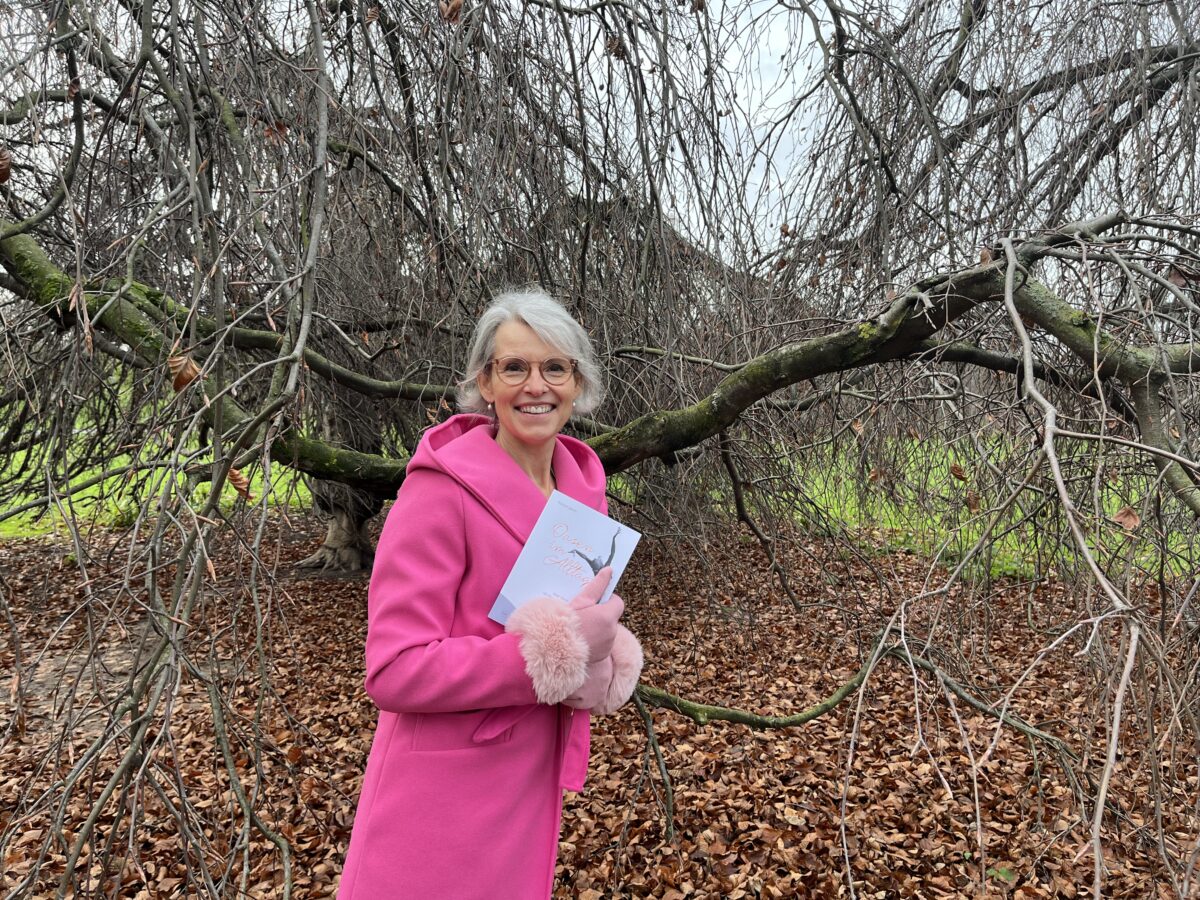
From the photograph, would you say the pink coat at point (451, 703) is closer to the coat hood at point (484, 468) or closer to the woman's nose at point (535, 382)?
the coat hood at point (484, 468)

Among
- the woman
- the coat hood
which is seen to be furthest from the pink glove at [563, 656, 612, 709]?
the coat hood

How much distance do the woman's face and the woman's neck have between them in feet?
0.07

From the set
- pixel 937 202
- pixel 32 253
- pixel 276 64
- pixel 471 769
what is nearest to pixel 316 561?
pixel 32 253

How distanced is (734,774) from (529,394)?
3.13m

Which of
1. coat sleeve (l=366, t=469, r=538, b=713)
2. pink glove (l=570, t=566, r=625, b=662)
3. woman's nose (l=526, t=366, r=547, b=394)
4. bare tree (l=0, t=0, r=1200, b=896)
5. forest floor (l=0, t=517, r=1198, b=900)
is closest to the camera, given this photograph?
coat sleeve (l=366, t=469, r=538, b=713)

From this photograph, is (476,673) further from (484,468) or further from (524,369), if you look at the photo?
(524,369)

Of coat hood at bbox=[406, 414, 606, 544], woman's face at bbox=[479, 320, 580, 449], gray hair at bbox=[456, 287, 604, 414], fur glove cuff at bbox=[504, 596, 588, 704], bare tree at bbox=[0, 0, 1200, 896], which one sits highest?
bare tree at bbox=[0, 0, 1200, 896]

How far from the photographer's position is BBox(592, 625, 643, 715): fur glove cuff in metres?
1.39

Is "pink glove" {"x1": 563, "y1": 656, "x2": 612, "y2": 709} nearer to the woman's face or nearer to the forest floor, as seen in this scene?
the woman's face

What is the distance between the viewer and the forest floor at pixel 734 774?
2.65 m

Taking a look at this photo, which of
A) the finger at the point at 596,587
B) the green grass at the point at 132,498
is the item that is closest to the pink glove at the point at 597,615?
the finger at the point at 596,587

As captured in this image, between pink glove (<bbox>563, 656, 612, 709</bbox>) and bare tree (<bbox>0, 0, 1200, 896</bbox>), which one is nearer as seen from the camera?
pink glove (<bbox>563, 656, 612, 709</bbox>)

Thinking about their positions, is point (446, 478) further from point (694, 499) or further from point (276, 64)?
point (694, 499)

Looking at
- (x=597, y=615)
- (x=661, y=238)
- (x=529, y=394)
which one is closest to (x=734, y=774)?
(x=661, y=238)
